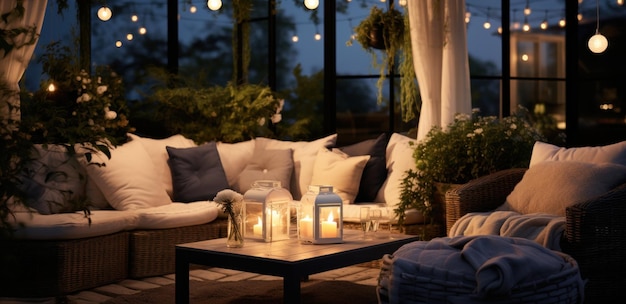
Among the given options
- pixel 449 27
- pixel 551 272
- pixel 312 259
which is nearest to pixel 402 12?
pixel 449 27

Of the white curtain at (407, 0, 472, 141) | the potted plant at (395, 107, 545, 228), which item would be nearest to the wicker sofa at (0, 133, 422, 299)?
the potted plant at (395, 107, 545, 228)

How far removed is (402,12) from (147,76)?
253cm

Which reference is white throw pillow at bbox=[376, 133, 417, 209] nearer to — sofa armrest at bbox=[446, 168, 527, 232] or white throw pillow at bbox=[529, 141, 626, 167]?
sofa armrest at bbox=[446, 168, 527, 232]

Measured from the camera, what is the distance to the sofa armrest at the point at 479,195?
206 inches

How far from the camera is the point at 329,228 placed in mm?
4668

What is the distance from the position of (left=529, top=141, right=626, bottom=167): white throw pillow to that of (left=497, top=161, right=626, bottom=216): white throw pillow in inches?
6.8

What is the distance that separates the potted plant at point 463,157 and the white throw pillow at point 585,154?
0.37 m

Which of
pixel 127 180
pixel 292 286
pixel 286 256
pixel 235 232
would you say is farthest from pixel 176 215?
pixel 292 286

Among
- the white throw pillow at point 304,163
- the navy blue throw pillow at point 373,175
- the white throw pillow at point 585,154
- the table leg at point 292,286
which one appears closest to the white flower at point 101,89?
the white throw pillow at point 304,163

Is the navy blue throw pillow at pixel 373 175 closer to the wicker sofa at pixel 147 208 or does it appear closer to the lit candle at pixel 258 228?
the wicker sofa at pixel 147 208

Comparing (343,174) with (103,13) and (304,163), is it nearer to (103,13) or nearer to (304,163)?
(304,163)

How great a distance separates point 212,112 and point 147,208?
5.13ft

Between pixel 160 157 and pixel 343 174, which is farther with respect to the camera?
pixel 160 157

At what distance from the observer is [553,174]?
16.3 feet
